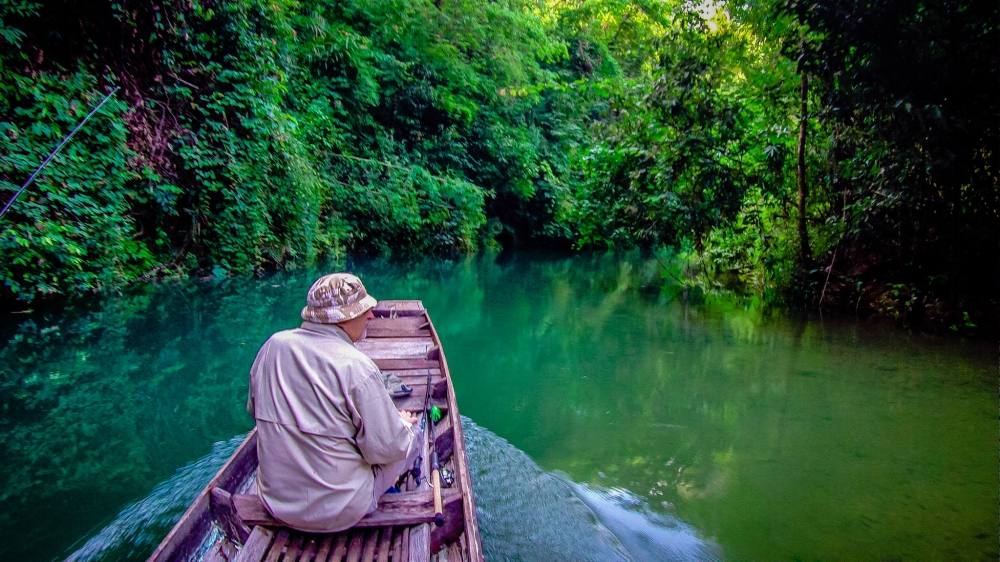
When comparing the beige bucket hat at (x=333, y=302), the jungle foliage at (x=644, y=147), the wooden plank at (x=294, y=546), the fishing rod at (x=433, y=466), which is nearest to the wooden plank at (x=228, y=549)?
the wooden plank at (x=294, y=546)

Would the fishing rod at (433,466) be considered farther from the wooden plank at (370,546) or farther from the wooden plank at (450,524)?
the wooden plank at (370,546)

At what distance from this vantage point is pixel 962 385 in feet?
18.0

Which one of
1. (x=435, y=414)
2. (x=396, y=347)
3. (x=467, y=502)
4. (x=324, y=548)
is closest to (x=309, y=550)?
(x=324, y=548)

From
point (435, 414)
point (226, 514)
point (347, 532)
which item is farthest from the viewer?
point (435, 414)

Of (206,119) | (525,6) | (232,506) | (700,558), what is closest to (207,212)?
(206,119)

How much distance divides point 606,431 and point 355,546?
9.61 feet

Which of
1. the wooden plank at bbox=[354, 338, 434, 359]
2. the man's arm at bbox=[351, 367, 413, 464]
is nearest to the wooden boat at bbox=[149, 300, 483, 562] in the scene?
the man's arm at bbox=[351, 367, 413, 464]

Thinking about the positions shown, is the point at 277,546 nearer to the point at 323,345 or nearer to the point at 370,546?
the point at 370,546

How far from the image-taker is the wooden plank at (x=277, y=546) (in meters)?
2.01

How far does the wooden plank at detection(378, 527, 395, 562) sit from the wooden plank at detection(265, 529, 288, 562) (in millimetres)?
343

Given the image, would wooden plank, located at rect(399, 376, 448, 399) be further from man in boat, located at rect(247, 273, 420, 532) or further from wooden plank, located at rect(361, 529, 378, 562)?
man in boat, located at rect(247, 273, 420, 532)

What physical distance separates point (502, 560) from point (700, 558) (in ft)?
3.41

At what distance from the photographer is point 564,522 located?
3191 millimetres

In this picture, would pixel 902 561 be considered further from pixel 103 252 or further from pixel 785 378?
pixel 103 252
